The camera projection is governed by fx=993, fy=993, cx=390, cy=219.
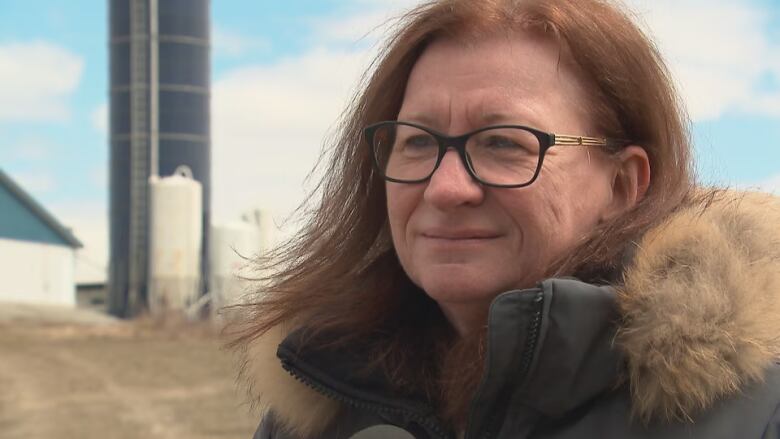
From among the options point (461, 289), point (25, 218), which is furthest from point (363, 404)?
point (25, 218)

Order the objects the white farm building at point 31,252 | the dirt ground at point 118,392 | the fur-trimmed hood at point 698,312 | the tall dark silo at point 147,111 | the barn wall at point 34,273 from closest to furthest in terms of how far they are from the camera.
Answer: the fur-trimmed hood at point 698,312, the dirt ground at point 118,392, the barn wall at point 34,273, the white farm building at point 31,252, the tall dark silo at point 147,111

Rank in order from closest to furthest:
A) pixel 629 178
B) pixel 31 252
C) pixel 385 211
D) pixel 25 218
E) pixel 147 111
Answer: pixel 629 178, pixel 385 211, pixel 31 252, pixel 25 218, pixel 147 111

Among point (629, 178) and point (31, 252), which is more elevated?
point (629, 178)

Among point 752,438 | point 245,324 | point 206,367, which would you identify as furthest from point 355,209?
point 206,367

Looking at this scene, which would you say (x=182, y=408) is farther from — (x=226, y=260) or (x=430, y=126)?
(x=226, y=260)

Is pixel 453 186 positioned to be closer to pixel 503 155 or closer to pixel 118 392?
pixel 503 155

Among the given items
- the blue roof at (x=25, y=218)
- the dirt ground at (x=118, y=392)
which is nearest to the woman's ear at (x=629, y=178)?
the dirt ground at (x=118, y=392)

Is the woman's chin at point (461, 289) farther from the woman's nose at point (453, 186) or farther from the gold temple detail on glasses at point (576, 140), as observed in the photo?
the gold temple detail on glasses at point (576, 140)

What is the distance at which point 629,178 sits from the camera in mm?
1619

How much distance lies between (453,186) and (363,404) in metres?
0.42

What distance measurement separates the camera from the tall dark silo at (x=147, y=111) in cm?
4169

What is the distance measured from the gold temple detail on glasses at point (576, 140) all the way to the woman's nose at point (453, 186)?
0.46 ft

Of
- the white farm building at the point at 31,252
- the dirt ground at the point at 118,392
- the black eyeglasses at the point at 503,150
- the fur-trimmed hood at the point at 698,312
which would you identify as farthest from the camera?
the white farm building at the point at 31,252

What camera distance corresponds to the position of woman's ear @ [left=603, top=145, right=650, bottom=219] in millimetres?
1597
